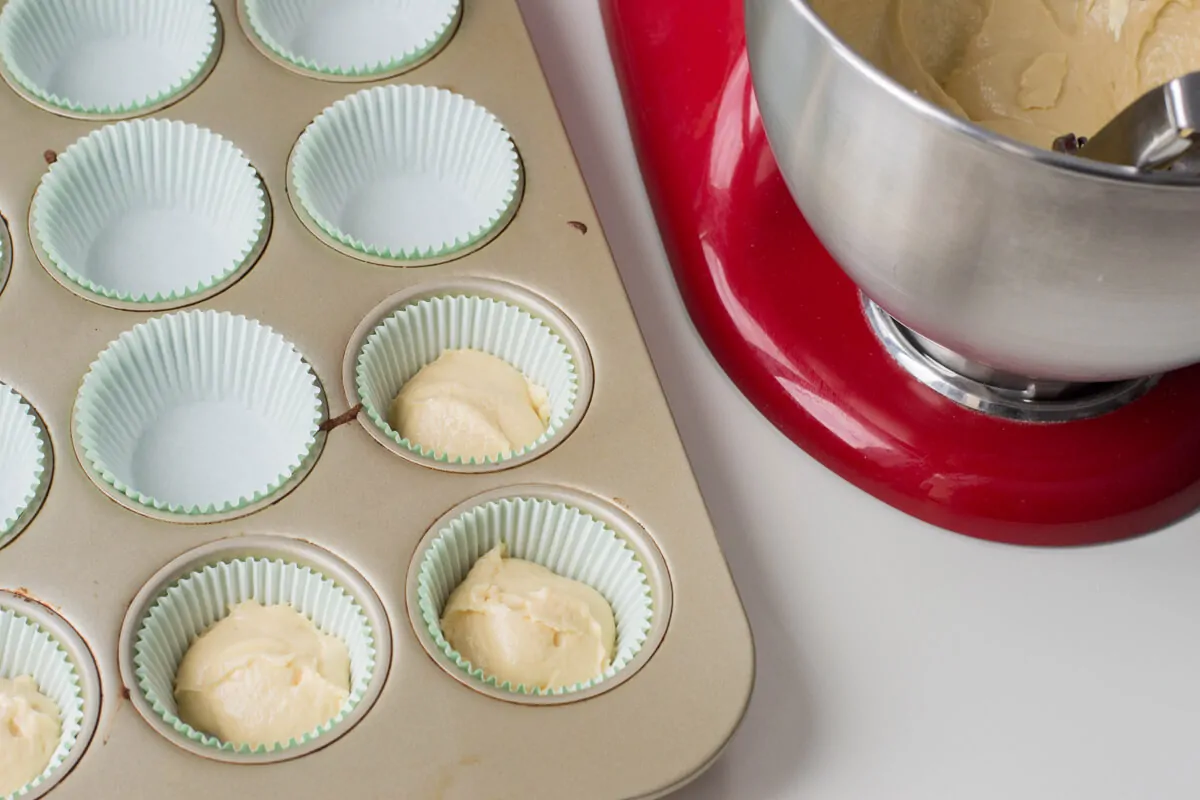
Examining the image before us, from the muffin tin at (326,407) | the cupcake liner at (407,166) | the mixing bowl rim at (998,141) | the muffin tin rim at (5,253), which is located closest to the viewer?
the mixing bowl rim at (998,141)

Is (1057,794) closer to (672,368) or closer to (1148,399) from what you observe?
(1148,399)

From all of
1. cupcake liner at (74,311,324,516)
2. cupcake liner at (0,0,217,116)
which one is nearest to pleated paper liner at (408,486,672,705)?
cupcake liner at (74,311,324,516)

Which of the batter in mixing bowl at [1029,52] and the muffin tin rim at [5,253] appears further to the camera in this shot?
the muffin tin rim at [5,253]

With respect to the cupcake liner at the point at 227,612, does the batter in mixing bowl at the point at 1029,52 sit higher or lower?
higher

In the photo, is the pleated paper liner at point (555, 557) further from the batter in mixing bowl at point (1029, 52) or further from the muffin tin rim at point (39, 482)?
the batter in mixing bowl at point (1029, 52)

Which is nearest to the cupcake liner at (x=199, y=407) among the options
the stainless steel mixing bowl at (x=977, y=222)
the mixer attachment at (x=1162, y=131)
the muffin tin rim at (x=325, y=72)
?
the muffin tin rim at (x=325, y=72)

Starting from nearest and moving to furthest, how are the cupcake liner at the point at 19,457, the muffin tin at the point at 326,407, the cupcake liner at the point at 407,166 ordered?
the muffin tin at the point at 326,407
the cupcake liner at the point at 19,457
the cupcake liner at the point at 407,166

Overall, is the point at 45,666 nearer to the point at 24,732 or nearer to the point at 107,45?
the point at 24,732

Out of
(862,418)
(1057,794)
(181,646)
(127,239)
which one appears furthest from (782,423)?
(127,239)
